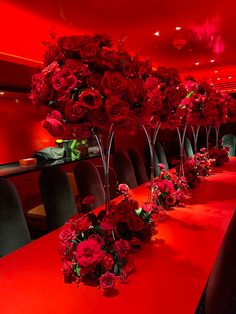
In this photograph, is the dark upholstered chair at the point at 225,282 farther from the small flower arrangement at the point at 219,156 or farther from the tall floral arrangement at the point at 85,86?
the small flower arrangement at the point at 219,156

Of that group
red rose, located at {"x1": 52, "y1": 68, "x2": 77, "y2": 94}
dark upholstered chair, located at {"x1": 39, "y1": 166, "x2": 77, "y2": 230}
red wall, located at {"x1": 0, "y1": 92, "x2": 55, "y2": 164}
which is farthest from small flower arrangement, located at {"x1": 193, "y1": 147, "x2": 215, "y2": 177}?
red wall, located at {"x1": 0, "y1": 92, "x2": 55, "y2": 164}

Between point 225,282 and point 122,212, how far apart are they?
19.4 inches

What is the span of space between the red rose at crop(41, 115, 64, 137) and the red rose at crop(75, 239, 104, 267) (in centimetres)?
41

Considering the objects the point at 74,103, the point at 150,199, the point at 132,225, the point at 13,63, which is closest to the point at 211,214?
the point at 150,199

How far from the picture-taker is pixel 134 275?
104 centimetres

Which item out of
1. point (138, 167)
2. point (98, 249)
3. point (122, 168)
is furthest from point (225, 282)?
point (138, 167)

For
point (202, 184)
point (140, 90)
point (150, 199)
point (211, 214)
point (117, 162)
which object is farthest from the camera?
point (117, 162)

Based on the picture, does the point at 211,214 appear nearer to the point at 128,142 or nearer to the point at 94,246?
the point at 94,246

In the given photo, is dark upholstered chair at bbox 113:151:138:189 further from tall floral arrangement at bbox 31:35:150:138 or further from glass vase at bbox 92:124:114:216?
tall floral arrangement at bbox 31:35:150:138

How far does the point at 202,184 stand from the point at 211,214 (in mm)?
824

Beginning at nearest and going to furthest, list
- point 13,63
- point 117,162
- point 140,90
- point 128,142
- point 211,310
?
point 211,310
point 140,90
point 117,162
point 13,63
point 128,142

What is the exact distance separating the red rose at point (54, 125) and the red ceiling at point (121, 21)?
191 centimetres

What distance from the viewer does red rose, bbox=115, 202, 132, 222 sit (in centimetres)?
121

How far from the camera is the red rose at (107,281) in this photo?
36.3 inches
